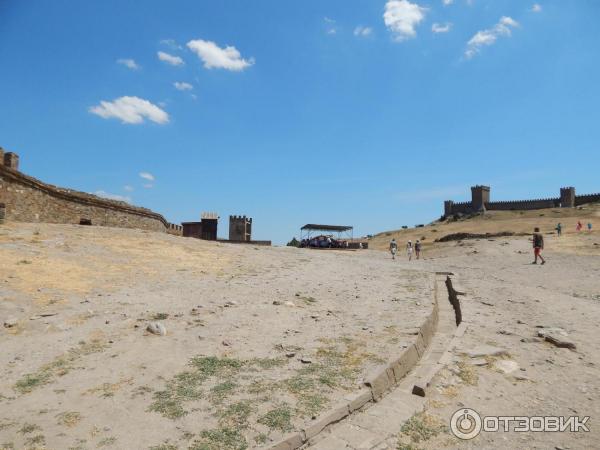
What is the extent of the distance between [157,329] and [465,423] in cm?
489

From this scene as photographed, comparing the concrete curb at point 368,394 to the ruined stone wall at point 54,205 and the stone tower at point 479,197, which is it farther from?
the stone tower at point 479,197

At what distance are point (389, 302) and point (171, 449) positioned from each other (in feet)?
25.2

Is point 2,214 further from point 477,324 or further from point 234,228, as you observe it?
point 234,228

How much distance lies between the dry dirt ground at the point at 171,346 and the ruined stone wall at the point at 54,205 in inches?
168

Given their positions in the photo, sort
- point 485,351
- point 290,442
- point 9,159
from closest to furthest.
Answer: point 290,442, point 485,351, point 9,159

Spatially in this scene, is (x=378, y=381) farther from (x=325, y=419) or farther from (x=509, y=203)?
(x=509, y=203)

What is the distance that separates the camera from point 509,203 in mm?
76938

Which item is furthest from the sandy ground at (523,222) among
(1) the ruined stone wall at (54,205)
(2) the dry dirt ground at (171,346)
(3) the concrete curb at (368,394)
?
(3) the concrete curb at (368,394)

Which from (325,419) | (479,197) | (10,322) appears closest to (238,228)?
(10,322)

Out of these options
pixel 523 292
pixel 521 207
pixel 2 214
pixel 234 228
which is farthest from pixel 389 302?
pixel 521 207

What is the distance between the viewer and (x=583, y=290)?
44.7ft

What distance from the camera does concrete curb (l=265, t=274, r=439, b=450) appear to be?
3.71 meters

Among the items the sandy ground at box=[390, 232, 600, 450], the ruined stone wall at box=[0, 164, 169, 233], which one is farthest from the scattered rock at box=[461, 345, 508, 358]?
the ruined stone wall at box=[0, 164, 169, 233]

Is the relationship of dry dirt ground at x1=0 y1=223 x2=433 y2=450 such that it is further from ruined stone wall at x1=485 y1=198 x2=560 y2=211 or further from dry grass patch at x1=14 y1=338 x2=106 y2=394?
ruined stone wall at x1=485 y1=198 x2=560 y2=211
